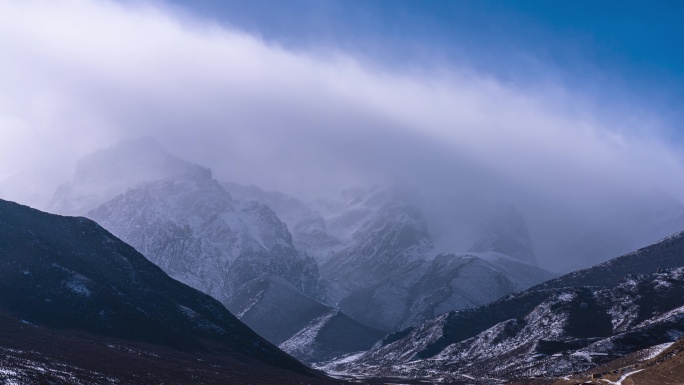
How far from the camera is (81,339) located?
541ft

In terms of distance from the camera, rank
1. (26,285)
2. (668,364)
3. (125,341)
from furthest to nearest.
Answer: (26,285), (125,341), (668,364)

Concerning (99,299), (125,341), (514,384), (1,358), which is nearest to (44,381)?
(1,358)

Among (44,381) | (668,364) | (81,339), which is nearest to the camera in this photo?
(44,381)

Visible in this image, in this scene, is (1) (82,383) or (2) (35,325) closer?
(1) (82,383)

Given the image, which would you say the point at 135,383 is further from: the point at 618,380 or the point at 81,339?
the point at 618,380

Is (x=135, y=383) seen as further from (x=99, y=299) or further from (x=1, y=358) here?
(x=99, y=299)

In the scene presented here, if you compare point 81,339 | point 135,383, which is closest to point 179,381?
point 135,383

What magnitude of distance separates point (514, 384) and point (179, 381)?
331 feet

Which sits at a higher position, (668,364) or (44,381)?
(668,364)

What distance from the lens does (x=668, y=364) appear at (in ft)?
434

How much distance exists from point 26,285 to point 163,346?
4105 centimetres

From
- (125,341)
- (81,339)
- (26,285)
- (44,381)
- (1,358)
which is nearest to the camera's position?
(44,381)

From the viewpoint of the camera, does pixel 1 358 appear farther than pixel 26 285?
No

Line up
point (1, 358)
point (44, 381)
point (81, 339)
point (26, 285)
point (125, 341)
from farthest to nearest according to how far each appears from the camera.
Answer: point (26, 285), point (125, 341), point (81, 339), point (1, 358), point (44, 381)
